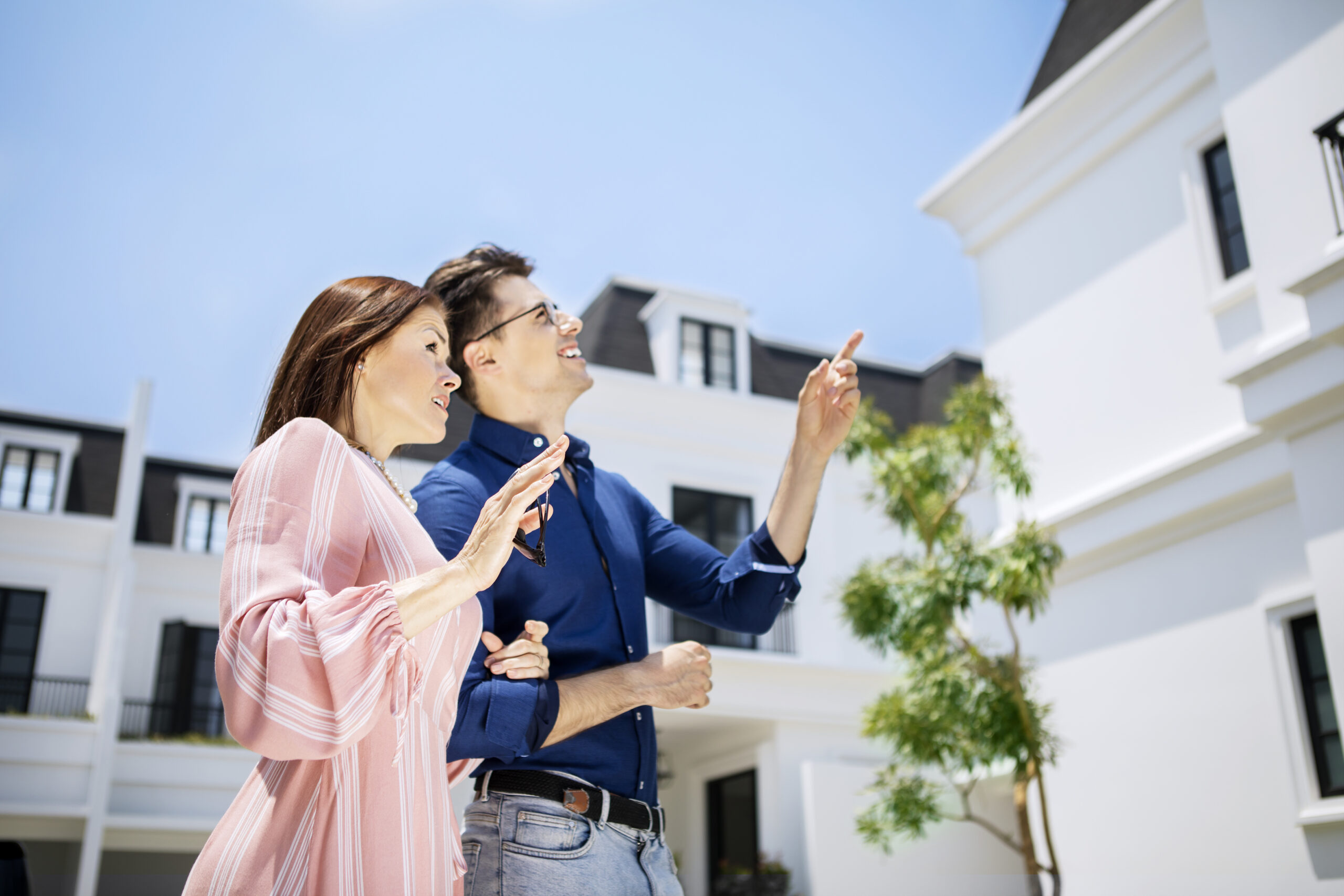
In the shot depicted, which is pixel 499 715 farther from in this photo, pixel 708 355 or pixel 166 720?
pixel 166 720

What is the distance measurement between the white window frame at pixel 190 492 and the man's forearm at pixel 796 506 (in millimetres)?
12924

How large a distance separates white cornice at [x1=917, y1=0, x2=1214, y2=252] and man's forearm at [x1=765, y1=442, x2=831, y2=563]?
23.6 ft

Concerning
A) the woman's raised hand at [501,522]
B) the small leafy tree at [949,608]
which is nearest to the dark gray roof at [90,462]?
the small leafy tree at [949,608]

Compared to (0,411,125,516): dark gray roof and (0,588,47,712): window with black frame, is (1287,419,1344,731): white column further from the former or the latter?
(0,411,125,516): dark gray roof

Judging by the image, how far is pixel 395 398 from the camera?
4.66 ft

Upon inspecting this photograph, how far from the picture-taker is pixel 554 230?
6.89 metres

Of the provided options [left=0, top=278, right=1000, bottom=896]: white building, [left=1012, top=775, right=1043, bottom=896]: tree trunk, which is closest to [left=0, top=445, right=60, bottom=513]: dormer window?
[left=0, top=278, right=1000, bottom=896]: white building

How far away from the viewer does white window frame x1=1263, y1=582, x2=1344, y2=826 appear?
19.5ft

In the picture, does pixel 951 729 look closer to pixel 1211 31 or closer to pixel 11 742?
pixel 1211 31

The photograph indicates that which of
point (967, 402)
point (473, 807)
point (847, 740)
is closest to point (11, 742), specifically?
point (847, 740)

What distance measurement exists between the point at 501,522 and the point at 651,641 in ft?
35.0

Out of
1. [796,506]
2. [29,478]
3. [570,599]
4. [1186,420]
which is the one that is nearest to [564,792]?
[570,599]

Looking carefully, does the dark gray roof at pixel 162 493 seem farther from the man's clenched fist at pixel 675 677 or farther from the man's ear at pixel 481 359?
the man's clenched fist at pixel 675 677

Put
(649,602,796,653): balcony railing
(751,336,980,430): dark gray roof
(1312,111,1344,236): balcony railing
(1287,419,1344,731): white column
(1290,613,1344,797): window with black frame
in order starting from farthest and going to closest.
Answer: (751,336,980,430): dark gray roof → (649,602,796,653): balcony railing → (1290,613,1344,797): window with black frame → (1312,111,1344,236): balcony railing → (1287,419,1344,731): white column
